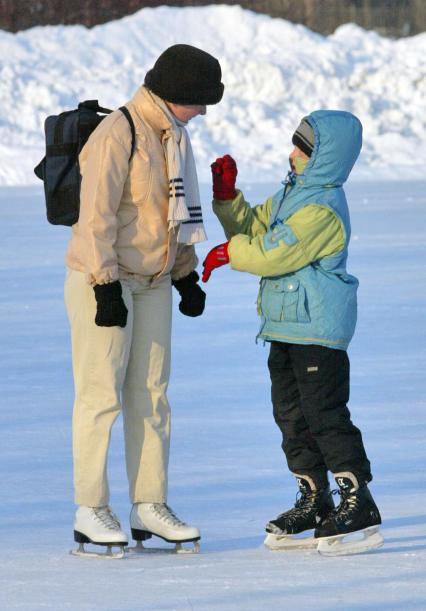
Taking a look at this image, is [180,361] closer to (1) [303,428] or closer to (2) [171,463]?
(2) [171,463]

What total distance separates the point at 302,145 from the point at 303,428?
798 mm

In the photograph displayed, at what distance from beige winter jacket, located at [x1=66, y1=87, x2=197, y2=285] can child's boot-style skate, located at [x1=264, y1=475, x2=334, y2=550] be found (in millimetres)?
750

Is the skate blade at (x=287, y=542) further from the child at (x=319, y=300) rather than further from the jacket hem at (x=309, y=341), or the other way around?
the jacket hem at (x=309, y=341)

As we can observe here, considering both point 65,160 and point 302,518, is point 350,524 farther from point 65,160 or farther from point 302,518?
point 65,160

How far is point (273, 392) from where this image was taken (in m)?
3.93

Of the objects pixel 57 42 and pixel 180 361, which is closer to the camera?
pixel 180 361

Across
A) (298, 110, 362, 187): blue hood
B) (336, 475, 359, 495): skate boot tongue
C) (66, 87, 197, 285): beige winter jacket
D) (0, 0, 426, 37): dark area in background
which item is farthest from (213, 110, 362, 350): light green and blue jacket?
(0, 0, 426, 37): dark area in background

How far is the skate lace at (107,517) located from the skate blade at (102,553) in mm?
58

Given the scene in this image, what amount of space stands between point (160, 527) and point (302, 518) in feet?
1.33

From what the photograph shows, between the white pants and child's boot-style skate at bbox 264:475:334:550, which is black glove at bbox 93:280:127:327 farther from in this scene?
child's boot-style skate at bbox 264:475:334:550

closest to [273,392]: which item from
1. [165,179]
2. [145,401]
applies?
[145,401]

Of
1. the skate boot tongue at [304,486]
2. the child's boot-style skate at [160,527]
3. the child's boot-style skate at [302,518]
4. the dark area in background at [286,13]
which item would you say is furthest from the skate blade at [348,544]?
the dark area in background at [286,13]

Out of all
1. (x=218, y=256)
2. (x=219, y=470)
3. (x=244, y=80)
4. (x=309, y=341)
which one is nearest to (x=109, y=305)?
(x=218, y=256)

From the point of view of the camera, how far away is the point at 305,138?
3828 millimetres
